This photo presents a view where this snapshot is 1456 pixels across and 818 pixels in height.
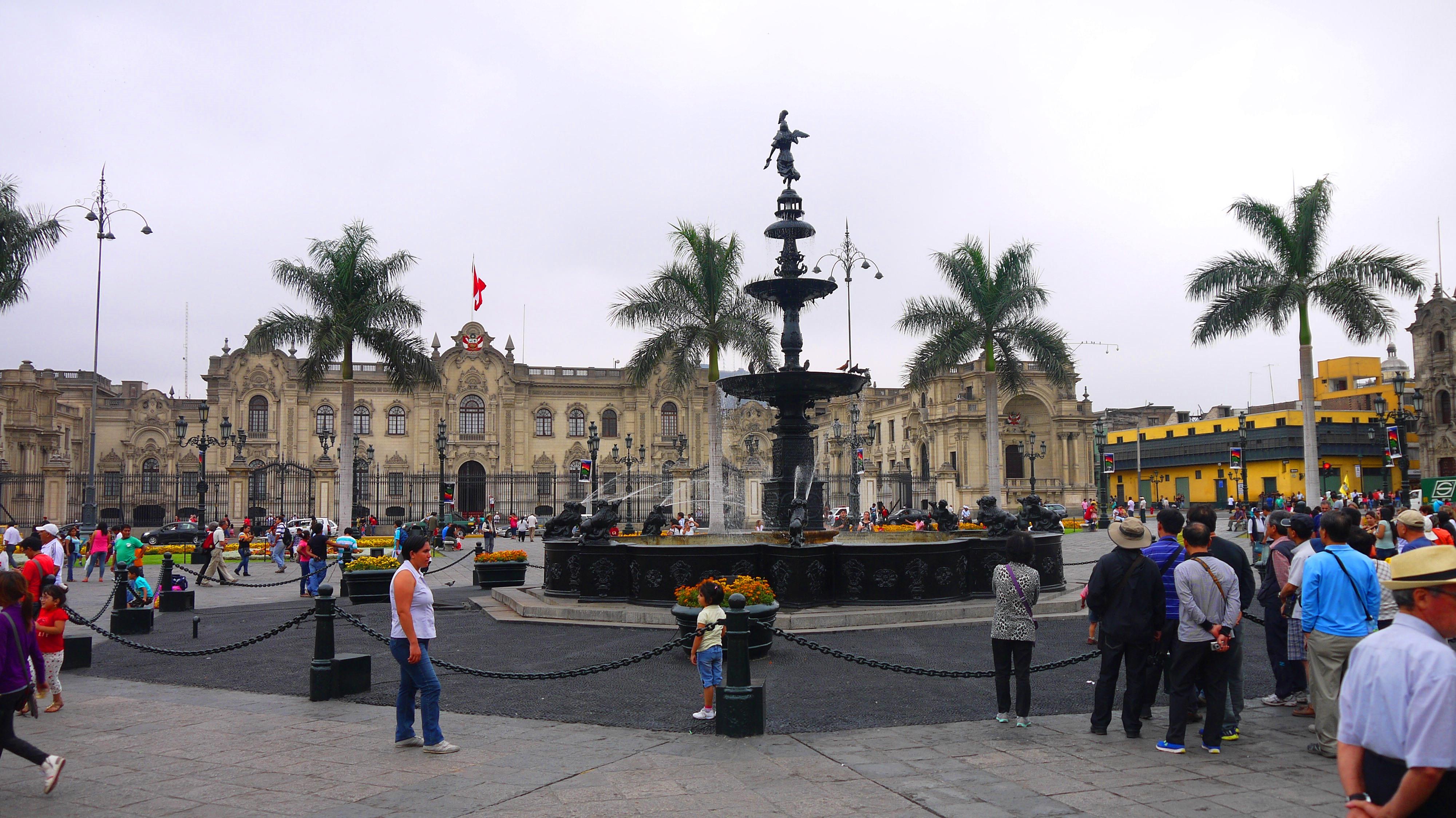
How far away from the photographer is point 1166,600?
→ 6664 millimetres

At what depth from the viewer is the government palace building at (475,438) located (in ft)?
158

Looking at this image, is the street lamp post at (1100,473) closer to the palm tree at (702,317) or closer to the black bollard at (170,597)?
the palm tree at (702,317)

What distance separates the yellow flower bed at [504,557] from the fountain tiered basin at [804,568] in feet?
14.4

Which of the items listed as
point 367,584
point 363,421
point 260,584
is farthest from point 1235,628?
point 363,421

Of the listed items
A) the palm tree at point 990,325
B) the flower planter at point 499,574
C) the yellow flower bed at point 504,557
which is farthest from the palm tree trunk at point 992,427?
the flower planter at point 499,574

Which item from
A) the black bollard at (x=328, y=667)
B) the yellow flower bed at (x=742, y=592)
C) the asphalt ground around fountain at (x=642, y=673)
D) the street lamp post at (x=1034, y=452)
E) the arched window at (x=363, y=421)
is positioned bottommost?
the asphalt ground around fountain at (x=642, y=673)

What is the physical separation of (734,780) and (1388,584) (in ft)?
13.3

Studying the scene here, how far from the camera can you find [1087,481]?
59.3 metres

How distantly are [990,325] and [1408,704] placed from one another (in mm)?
25639

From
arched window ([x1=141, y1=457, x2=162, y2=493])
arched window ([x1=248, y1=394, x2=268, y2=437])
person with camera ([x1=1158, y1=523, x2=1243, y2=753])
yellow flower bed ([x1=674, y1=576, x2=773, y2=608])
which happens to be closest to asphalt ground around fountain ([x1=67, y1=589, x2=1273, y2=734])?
yellow flower bed ([x1=674, y1=576, x2=773, y2=608])

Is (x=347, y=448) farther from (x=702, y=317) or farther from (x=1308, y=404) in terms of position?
(x=1308, y=404)

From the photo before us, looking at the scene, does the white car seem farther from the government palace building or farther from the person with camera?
the person with camera

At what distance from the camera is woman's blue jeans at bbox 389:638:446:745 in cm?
640

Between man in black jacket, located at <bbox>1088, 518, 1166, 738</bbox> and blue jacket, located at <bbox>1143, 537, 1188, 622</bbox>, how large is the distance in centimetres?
8
